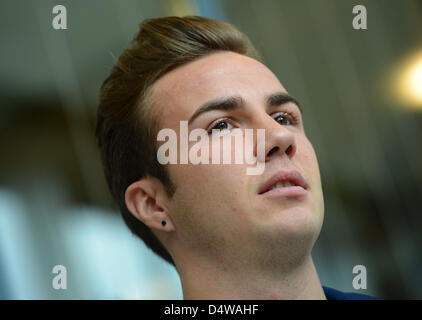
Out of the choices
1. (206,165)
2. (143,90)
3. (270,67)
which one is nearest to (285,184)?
(206,165)

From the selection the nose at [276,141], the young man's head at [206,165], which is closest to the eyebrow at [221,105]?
the young man's head at [206,165]

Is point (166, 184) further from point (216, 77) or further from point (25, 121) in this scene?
point (25, 121)

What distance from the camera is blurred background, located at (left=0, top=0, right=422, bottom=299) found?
2484 millimetres

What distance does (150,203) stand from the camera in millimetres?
1333

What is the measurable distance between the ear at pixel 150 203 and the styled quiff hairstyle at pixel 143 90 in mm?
44

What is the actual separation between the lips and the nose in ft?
0.20

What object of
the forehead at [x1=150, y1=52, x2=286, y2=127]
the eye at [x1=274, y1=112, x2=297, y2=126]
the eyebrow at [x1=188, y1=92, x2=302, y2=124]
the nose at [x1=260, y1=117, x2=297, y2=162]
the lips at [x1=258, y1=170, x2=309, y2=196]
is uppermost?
the forehead at [x1=150, y1=52, x2=286, y2=127]

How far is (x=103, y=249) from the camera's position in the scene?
2.77 meters

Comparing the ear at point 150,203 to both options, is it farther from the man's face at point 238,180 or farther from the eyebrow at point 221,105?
the eyebrow at point 221,105

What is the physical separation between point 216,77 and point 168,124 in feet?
0.73

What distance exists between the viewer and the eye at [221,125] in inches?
47.8

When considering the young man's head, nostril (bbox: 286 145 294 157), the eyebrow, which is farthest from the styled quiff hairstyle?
nostril (bbox: 286 145 294 157)

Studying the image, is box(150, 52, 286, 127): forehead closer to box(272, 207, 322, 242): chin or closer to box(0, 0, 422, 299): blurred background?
box(272, 207, 322, 242): chin

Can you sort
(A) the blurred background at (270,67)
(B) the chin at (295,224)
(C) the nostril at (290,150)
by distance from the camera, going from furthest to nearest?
1. (A) the blurred background at (270,67)
2. (C) the nostril at (290,150)
3. (B) the chin at (295,224)
